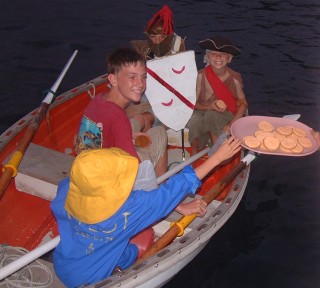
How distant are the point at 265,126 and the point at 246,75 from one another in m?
6.17

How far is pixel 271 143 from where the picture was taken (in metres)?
4.91

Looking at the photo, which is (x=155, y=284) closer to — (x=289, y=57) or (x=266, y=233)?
(x=266, y=233)

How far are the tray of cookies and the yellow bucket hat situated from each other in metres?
2.08

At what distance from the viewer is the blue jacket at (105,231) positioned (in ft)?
10.7

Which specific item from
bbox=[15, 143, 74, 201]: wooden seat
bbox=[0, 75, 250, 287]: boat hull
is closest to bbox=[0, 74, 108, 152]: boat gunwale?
bbox=[0, 75, 250, 287]: boat hull

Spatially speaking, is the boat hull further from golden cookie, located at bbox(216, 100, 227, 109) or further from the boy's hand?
the boy's hand

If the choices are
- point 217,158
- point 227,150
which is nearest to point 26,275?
point 217,158

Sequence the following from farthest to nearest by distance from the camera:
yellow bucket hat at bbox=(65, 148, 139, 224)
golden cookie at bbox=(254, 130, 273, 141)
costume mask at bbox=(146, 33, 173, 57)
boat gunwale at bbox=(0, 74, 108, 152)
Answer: costume mask at bbox=(146, 33, 173, 57), boat gunwale at bbox=(0, 74, 108, 152), golden cookie at bbox=(254, 130, 273, 141), yellow bucket hat at bbox=(65, 148, 139, 224)

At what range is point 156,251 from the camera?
396 cm

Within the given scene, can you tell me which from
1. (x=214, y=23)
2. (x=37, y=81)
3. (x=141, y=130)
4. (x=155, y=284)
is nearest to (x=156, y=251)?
(x=155, y=284)

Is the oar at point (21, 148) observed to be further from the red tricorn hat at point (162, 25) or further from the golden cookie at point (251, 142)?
the golden cookie at point (251, 142)

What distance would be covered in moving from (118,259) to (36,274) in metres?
0.83

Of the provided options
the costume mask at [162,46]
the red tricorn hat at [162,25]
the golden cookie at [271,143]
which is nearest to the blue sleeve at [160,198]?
the golden cookie at [271,143]

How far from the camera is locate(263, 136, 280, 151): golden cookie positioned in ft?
16.0
